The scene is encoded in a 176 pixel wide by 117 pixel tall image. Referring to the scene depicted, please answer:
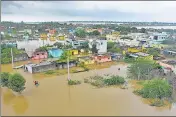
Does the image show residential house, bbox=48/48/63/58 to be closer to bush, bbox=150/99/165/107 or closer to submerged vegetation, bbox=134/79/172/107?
submerged vegetation, bbox=134/79/172/107

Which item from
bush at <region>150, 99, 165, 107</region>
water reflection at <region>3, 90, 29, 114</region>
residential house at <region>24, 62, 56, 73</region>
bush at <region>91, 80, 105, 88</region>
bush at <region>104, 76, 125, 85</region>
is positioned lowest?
water reflection at <region>3, 90, 29, 114</region>

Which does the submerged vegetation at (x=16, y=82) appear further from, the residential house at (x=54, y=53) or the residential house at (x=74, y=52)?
the residential house at (x=74, y=52)

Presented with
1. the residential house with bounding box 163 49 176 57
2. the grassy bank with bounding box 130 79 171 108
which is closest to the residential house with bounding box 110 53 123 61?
the residential house with bounding box 163 49 176 57

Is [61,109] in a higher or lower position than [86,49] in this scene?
lower

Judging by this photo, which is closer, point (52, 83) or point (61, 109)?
point (61, 109)

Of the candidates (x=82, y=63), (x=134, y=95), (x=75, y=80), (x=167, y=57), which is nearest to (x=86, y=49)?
(x=82, y=63)

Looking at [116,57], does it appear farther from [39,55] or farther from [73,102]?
[73,102]

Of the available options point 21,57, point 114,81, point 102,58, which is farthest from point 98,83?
point 21,57

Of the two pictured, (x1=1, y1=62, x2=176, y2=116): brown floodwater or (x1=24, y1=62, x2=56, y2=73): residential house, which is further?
(x1=24, y1=62, x2=56, y2=73): residential house

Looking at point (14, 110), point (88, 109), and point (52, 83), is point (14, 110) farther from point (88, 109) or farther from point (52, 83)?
point (52, 83)
